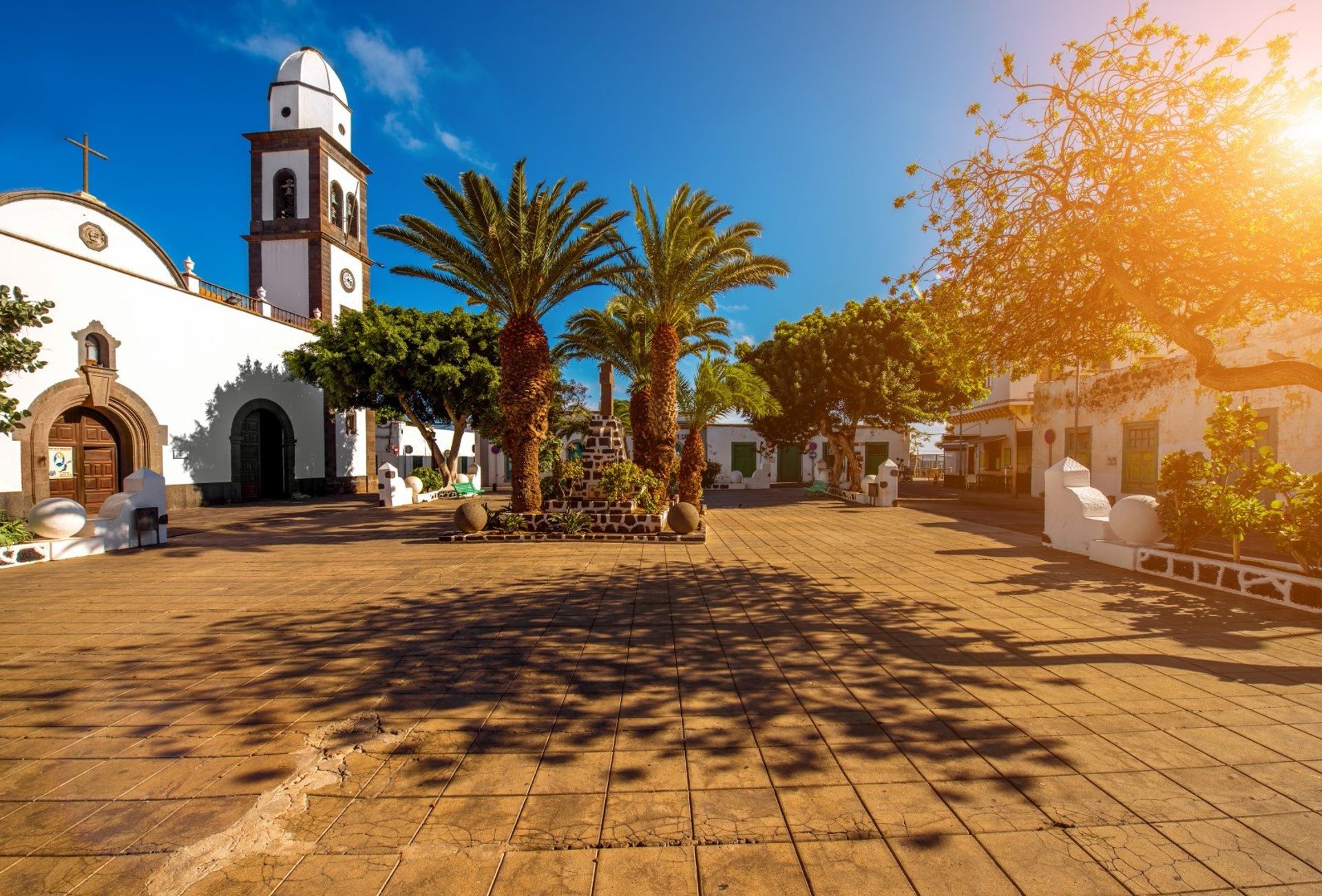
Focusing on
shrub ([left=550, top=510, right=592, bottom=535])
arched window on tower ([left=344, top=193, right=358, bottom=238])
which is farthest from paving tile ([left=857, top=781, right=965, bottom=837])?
arched window on tower ([left=344, top=193, right=358, bottom=238])

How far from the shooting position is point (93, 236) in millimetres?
17500

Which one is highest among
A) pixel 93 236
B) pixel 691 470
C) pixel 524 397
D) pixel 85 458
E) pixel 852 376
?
pixel 93 236

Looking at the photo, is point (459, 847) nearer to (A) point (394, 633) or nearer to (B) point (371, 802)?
(B) point (371, 802)

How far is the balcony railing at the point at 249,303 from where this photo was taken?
2114 centimetres

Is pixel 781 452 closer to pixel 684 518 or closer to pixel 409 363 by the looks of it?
pixel 409 363

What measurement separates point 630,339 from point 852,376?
8.25 meters

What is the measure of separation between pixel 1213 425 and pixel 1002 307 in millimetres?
2986

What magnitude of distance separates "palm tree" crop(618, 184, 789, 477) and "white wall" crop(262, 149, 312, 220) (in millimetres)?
21461

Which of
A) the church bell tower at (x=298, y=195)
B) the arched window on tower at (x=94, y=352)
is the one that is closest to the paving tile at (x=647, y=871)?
the arched window on tower at (x=94, y=352)

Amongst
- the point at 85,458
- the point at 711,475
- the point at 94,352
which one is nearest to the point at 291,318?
the point at 94,352

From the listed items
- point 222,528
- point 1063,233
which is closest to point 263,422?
point 222,528

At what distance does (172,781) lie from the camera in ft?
10.3

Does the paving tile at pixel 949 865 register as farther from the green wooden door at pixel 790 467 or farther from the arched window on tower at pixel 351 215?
the green wooden door at pixel 790 467

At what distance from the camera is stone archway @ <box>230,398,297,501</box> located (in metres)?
22.0
